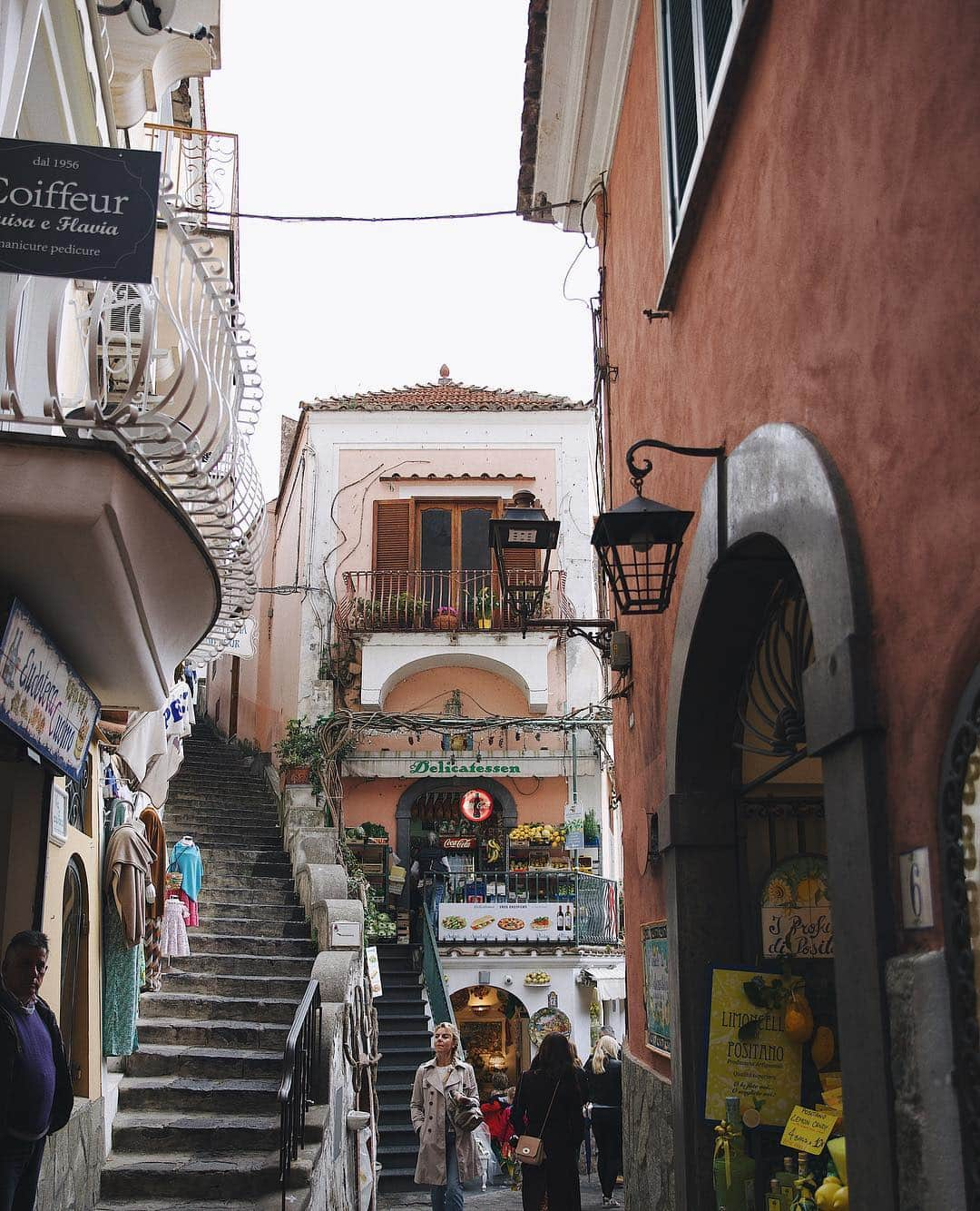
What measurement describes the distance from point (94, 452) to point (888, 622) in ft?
10.6

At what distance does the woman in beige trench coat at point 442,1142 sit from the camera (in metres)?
9.02

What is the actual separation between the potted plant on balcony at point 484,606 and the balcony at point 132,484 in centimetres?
1566

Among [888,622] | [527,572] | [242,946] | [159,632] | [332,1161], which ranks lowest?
[332,1161]

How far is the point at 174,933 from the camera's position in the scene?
11.2 m

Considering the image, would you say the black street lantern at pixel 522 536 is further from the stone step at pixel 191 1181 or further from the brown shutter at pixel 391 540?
the brown shutter at pixel 391 540

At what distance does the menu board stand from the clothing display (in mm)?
10055

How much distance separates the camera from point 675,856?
20.5ft

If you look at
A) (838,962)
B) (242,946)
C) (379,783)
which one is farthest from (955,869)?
(379,783)

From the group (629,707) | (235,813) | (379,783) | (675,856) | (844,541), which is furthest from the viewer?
(379,783)

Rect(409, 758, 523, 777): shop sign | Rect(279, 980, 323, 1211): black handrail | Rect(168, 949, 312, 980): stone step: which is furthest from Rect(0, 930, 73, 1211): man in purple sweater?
Result: Rect(409, 758, 523, 777): shop sign

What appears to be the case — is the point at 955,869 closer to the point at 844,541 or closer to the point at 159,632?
the point at 844,541

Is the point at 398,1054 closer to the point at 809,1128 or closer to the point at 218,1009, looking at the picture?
the point at 218,1009

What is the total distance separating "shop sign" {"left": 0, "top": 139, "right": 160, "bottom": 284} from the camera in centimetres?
474

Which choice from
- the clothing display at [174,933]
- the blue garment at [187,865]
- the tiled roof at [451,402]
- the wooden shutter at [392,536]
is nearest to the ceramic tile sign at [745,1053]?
the clothing display at [174,933]
